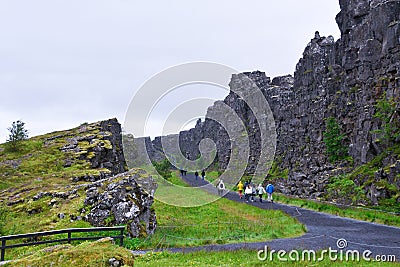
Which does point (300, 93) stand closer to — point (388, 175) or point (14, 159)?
point (388, 175)

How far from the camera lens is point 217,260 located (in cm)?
1552

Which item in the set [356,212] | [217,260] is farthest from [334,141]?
[217,260]

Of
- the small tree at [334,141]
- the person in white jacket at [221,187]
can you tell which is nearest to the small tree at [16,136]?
the person in white jacket at [221,187]

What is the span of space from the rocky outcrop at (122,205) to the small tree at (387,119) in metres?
29.9

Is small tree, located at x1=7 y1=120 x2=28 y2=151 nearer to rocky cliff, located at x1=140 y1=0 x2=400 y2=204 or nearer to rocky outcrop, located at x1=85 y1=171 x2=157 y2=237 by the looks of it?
rocky outcrop, located at x1=85 y1=171 x2=157 y2=237

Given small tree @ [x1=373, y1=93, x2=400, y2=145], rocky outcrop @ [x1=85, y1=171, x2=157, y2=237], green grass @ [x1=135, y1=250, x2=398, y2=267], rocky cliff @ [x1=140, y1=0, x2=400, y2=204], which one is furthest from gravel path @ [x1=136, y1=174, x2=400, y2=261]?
small tree @ [x1=373, y1=93, x2=400, y2=145]

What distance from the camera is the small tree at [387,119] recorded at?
4181cm

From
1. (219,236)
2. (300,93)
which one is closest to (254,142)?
(300,93)

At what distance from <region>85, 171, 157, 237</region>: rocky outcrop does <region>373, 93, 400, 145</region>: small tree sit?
29942 mm

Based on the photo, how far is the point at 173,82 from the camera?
2505cm

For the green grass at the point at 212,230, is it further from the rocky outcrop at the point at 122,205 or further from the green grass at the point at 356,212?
the green grass at the point at 356,212

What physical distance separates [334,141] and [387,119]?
1670 centimetres

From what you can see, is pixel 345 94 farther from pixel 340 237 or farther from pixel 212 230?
pixel 212 230

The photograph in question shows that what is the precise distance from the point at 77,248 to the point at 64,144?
22.2m
